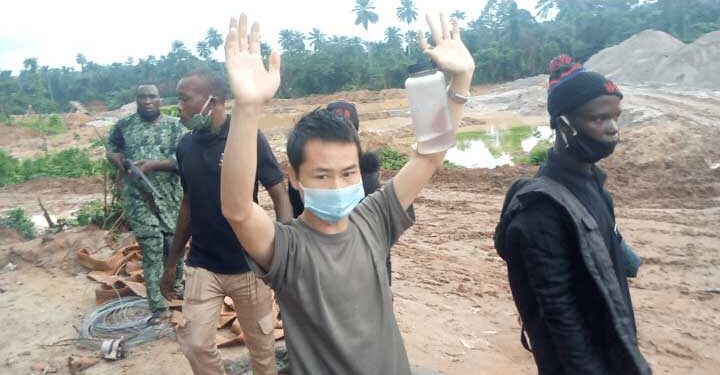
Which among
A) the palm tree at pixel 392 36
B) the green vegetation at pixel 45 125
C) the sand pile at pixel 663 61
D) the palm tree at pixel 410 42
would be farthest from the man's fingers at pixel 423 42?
the palm tree at pixel 392 36

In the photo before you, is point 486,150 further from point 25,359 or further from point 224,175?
point 224,175

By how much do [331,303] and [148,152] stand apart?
3479mm

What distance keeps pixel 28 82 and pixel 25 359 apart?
5786 cm

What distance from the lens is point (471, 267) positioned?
6840 mm

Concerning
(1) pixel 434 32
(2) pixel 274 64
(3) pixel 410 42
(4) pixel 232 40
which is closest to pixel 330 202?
(2) pixel 274 64

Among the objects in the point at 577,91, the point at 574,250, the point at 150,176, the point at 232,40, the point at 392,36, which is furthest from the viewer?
the point at 392,36

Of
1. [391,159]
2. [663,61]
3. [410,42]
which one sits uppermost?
[410,42]

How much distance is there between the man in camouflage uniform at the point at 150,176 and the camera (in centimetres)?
477

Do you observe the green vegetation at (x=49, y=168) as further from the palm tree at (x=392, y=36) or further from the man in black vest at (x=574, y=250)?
the palm tree at (x=392, y=36)

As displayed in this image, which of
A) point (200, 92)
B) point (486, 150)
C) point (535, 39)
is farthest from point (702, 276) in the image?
point (535, 39)

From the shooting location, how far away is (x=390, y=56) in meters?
50.3

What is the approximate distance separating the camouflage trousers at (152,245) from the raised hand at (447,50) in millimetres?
3457

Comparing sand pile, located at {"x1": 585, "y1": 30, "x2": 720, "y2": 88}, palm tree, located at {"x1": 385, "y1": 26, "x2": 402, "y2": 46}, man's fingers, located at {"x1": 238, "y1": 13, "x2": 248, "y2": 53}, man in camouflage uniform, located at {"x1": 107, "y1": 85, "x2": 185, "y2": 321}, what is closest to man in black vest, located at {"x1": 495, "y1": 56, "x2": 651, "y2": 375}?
man's fingers, located at {"x1": 238, "y1": 13, "x2": 248, "y2": 53}

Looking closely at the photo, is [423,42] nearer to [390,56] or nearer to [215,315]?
[215,315]
